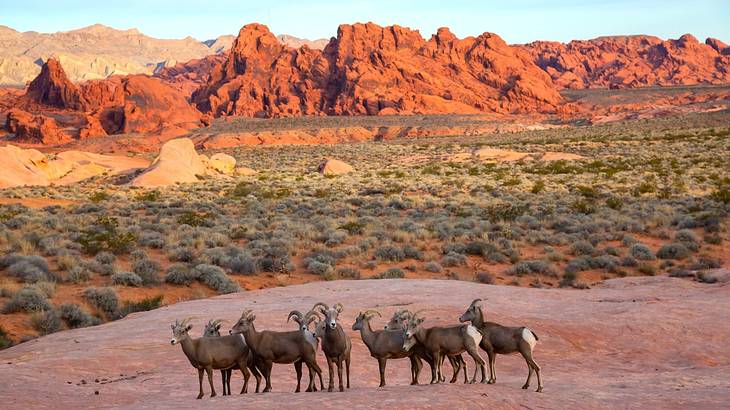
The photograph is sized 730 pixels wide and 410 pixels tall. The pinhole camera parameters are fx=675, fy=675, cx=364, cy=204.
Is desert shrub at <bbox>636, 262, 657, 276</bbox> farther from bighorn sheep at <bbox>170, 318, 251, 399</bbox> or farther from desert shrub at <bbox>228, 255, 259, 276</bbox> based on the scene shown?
bighorn sheep at <bbox>170, 318, 251, 399</bbox>

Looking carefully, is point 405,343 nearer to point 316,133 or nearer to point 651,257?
point 651,257

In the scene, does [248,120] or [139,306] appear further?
[248,120]

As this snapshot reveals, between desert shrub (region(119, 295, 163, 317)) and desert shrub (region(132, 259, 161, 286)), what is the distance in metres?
1.95

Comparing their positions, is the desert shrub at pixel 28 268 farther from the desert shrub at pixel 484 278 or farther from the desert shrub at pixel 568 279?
the desert shrub at pixel 568 279

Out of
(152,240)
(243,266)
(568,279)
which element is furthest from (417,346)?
(152,240)

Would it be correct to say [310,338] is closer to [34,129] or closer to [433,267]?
[433,267]

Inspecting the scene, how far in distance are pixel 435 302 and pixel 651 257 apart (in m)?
12.3

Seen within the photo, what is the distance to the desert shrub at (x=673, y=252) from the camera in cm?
2219

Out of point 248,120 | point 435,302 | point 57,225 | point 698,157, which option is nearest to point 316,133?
point 248,120

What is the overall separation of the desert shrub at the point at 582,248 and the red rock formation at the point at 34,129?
92.7 m

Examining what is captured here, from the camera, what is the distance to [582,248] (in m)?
23.2

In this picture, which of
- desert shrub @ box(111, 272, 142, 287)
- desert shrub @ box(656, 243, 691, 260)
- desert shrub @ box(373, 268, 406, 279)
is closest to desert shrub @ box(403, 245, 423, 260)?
desert shrub @ box(373, 268, 406, 279)

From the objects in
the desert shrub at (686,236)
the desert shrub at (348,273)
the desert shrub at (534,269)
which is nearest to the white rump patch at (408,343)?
the desert shrub at (348,273)

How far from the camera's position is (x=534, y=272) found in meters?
21.0
